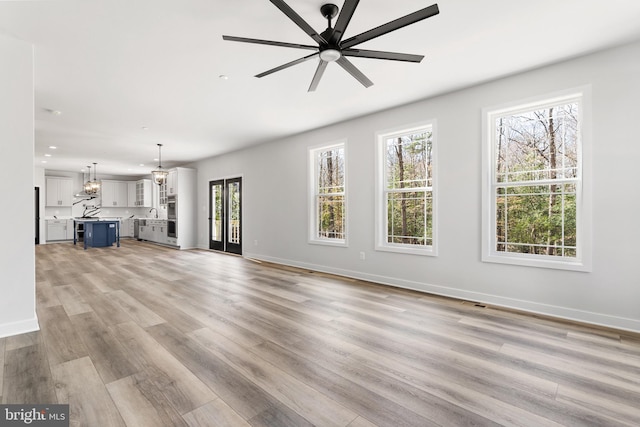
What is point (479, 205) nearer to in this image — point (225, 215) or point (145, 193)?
point (225, 215)

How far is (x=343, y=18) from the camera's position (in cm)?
196

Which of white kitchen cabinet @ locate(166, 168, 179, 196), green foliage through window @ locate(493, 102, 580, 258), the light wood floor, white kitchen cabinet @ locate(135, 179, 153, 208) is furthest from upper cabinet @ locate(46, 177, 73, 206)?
green foliage through window @ locate(493, 102, 580, 258)

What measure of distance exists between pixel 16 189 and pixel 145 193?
9997 mm

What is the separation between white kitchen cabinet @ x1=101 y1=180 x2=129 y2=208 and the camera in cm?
1188

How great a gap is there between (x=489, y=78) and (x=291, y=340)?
366cm

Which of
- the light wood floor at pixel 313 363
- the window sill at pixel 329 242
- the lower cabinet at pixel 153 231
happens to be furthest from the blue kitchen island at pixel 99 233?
the window sill at pixel 329 242

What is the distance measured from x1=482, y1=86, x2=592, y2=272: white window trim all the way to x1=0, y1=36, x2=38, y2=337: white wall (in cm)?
482

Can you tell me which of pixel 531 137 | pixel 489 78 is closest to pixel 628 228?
pixel 531 137

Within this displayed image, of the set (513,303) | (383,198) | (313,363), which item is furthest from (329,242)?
(313,363)

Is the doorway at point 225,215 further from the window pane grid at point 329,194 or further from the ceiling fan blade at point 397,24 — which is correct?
the ceiling fan blade at point 397,24

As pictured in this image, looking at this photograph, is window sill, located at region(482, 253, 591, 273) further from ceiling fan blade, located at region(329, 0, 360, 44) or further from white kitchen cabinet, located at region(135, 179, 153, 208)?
white kitchen cabinet, located at region(135, 179, 153, 208)

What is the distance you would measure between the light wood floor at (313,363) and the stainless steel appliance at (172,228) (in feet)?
17.5

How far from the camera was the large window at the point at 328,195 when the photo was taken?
5.49 metres

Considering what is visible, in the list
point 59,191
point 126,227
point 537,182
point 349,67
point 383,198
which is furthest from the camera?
point 126,227
